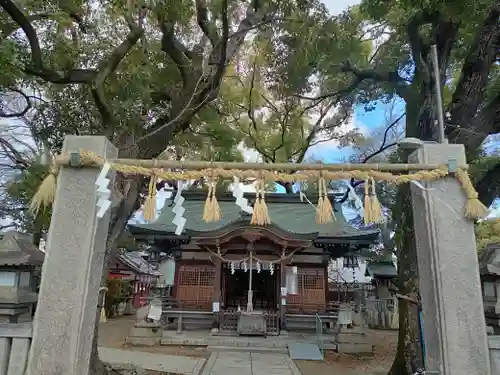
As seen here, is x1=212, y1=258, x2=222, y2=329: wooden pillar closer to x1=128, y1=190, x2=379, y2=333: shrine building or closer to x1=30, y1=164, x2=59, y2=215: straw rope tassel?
x1=128, y1=190, x2=379, y2=333: shrine building

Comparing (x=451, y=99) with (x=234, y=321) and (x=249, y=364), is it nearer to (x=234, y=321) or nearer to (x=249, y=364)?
(x=249, y=364)

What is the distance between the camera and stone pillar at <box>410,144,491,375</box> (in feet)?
10.5

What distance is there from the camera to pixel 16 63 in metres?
5.12

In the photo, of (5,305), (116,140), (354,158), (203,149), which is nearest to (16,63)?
(116,140)

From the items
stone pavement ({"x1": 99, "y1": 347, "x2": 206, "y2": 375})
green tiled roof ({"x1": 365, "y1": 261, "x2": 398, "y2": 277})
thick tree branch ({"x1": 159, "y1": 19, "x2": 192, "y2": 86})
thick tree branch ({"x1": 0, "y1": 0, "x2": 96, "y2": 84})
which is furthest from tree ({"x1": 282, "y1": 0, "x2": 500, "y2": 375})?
green tiled roof ({"x1": 365, "y1": 261, "x2": 398, "y2": 277})

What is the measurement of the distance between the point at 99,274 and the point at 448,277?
3089 mm

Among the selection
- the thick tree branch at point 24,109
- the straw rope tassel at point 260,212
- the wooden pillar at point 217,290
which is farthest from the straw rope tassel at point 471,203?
the wooden pillar at point 217,290

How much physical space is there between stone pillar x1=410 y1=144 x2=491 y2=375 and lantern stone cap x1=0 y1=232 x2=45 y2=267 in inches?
146

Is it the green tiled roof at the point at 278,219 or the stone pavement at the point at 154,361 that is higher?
the green tiled roof at the point at 278,219

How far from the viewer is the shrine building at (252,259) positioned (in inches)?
504

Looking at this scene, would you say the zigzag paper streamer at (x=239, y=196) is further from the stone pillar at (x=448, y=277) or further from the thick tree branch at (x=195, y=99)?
the thick tree branch at (x=195, y=99)

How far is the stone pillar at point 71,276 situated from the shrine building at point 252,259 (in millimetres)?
9100

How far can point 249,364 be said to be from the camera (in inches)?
350

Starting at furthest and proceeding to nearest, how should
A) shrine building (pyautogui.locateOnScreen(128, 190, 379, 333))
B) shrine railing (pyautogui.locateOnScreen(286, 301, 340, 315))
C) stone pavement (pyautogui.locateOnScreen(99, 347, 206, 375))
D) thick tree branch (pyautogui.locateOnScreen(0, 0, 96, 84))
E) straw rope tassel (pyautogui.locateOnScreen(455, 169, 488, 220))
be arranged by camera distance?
1. shrine railing (pyautogui.locateOnScreen(286, 301, 340, 315))
2. shrine building (pyautogui.locateOnScreen(128, 190, 379, 333))
3. stone pavement (pyautogui.locateOnScreen(99, 347, 206, 375))
4. thick tree branch (pyautogui.locateOnScreen(0, 0, 96, 84))
5. straw rope tassel (pyautogui.locateOnScreen(455, 169, 488, 220))
